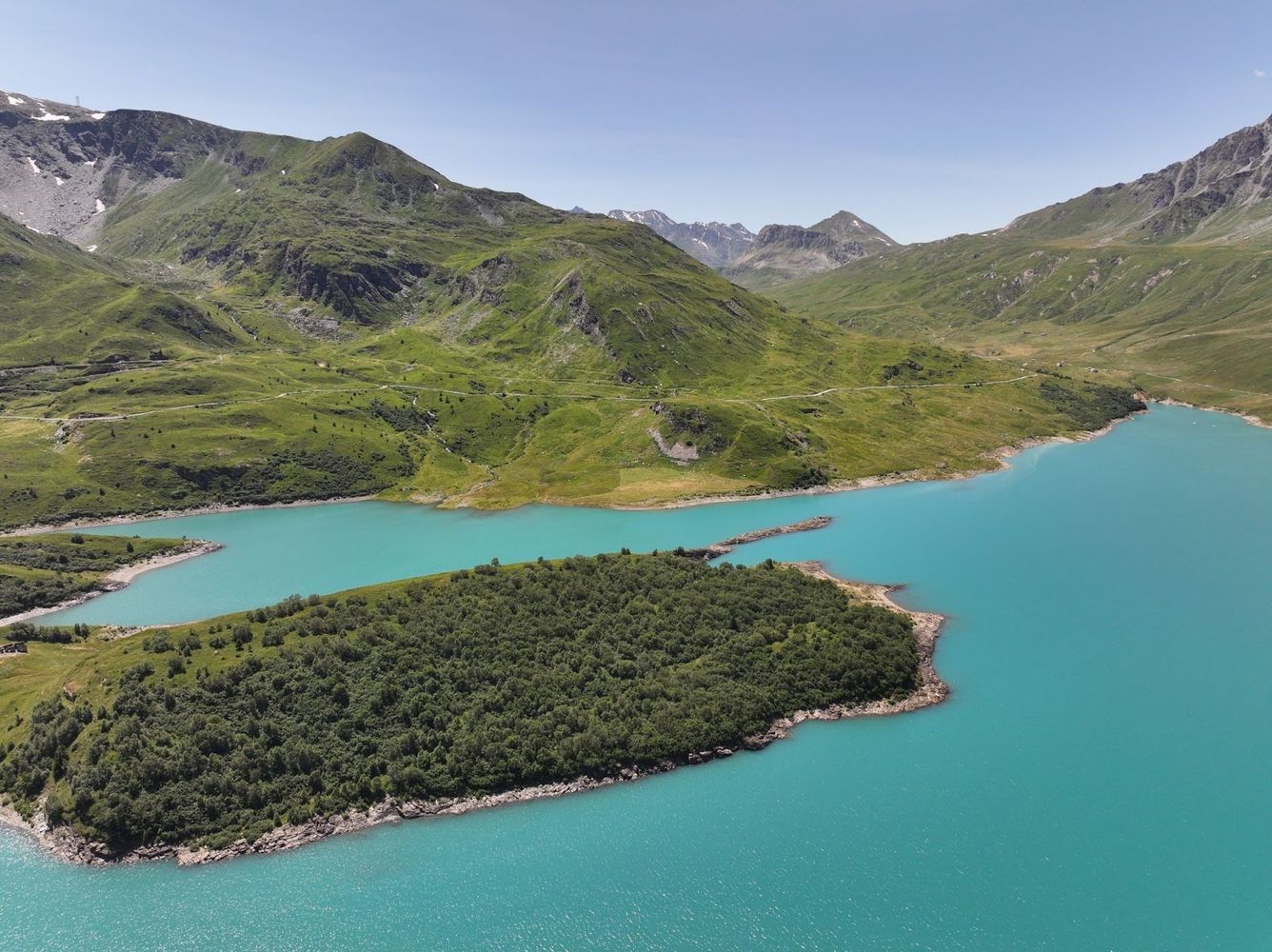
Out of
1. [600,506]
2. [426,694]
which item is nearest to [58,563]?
[426,694]

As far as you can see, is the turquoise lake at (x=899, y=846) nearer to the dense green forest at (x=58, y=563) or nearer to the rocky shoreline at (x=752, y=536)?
the rocky shoreline at (x=752, y=536)

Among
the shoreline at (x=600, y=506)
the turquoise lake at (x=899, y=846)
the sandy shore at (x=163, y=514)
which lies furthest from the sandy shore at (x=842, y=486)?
the sandy shore at (x=163, y=514)

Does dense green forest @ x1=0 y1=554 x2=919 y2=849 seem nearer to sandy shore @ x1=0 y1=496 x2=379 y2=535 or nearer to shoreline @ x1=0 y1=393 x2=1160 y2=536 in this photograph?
shoreline @ x1=0 y1=393 x2=1160 y2=536

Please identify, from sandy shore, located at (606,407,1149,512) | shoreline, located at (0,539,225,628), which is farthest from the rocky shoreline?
shoreline, located at (0,539,225,628)

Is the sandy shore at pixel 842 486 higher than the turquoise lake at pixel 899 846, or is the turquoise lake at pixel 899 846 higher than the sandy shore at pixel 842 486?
the sandy shore at pixel 842 486

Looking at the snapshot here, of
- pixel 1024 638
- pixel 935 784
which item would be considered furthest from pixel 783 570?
pixel 935 784

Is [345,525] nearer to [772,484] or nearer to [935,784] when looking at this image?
[772,484]
